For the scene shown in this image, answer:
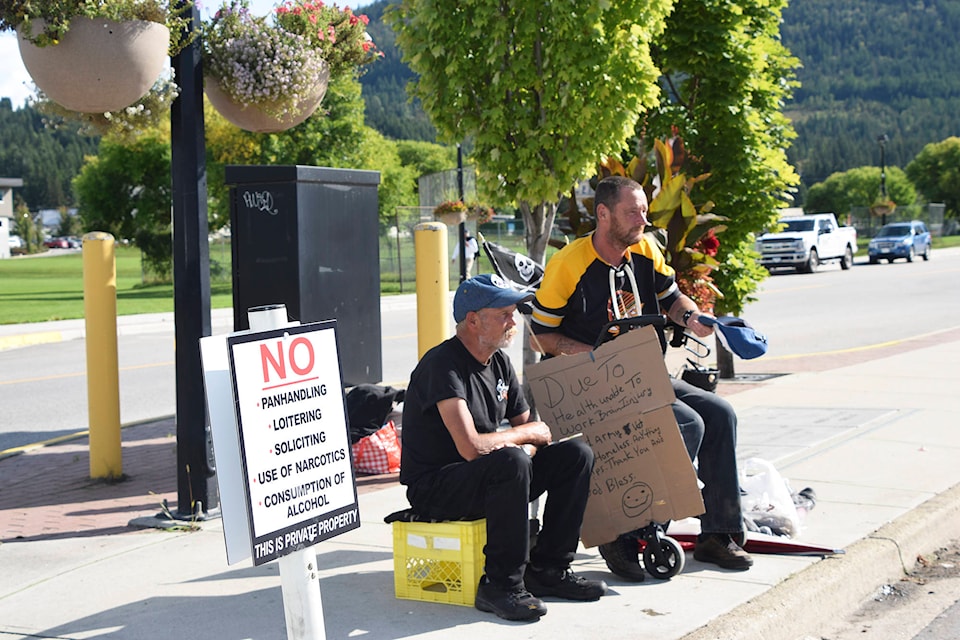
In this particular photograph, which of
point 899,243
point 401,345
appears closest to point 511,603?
point 401,345

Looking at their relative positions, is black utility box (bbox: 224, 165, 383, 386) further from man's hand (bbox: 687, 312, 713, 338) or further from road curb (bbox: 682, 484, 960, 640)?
road curb (bbox: 682, 484, 960, 640)

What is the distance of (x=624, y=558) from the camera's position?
4.95m

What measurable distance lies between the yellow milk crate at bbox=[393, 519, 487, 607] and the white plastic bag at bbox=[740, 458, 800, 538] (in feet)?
5.21

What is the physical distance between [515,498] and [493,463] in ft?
0.53

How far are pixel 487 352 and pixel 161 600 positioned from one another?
1795 mm

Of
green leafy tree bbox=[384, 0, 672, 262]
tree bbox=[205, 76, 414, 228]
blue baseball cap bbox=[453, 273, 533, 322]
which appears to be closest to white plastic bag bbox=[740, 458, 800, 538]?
blue baseball cap bbox=[453, 273, 533, 322]

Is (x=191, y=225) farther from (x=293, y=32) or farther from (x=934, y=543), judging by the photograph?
(x=934, y=543)

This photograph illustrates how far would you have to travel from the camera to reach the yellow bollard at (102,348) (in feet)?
23.4

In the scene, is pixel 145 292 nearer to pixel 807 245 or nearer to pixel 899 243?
pixel 807 245

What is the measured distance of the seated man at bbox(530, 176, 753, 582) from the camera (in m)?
5.06

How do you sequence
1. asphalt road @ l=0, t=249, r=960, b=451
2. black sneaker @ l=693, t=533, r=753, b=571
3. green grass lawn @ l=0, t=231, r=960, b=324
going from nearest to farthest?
1. black sneaker @ l=693, t=533, r=753, b=571
2. asphalt road @ l=0, t=249, r=960, b=451
3. green grass lawn @ l=0, t=231, r=960, b=324

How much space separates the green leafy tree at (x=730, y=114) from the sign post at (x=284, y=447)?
764cm

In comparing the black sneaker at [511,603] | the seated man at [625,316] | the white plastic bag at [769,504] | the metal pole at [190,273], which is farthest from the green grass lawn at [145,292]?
A: the black sneaker at [511,603]

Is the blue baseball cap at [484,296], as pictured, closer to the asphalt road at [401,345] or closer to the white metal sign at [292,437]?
the white metal sign at [292,437]
